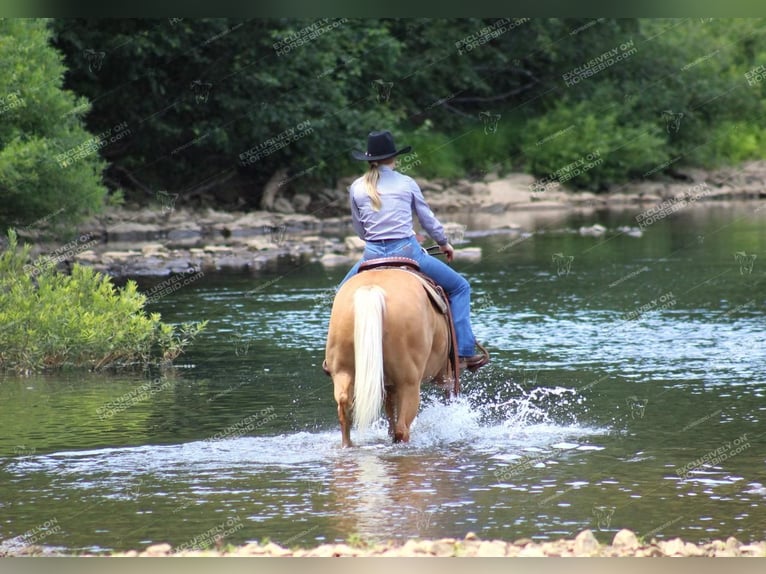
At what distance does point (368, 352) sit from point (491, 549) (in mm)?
2792

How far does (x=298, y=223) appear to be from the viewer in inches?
1523

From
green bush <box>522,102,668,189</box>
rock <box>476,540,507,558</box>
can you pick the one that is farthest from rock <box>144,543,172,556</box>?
green bush <box>522,102,668,189</box>

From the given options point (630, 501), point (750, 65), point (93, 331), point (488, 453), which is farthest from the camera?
point (750, 65)

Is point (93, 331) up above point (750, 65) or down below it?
below

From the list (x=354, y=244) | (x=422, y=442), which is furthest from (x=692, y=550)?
(x=354, y=244)

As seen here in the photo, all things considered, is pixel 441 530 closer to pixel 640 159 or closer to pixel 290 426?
pixel 290 426

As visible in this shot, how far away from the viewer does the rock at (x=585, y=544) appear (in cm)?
723

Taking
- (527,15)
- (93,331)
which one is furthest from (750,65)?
(527,15)

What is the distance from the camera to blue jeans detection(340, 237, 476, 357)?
35.2ft

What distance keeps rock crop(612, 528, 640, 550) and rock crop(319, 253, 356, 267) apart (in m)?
19.7

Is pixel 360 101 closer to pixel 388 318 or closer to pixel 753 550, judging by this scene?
pixel 388 318

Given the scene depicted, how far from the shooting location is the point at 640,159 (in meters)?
54.3

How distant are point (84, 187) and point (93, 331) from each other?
10999 millimetres

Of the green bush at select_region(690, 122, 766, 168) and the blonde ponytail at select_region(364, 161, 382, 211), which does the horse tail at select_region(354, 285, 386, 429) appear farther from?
the green bush at select_region(690, 122, 766, 168)
